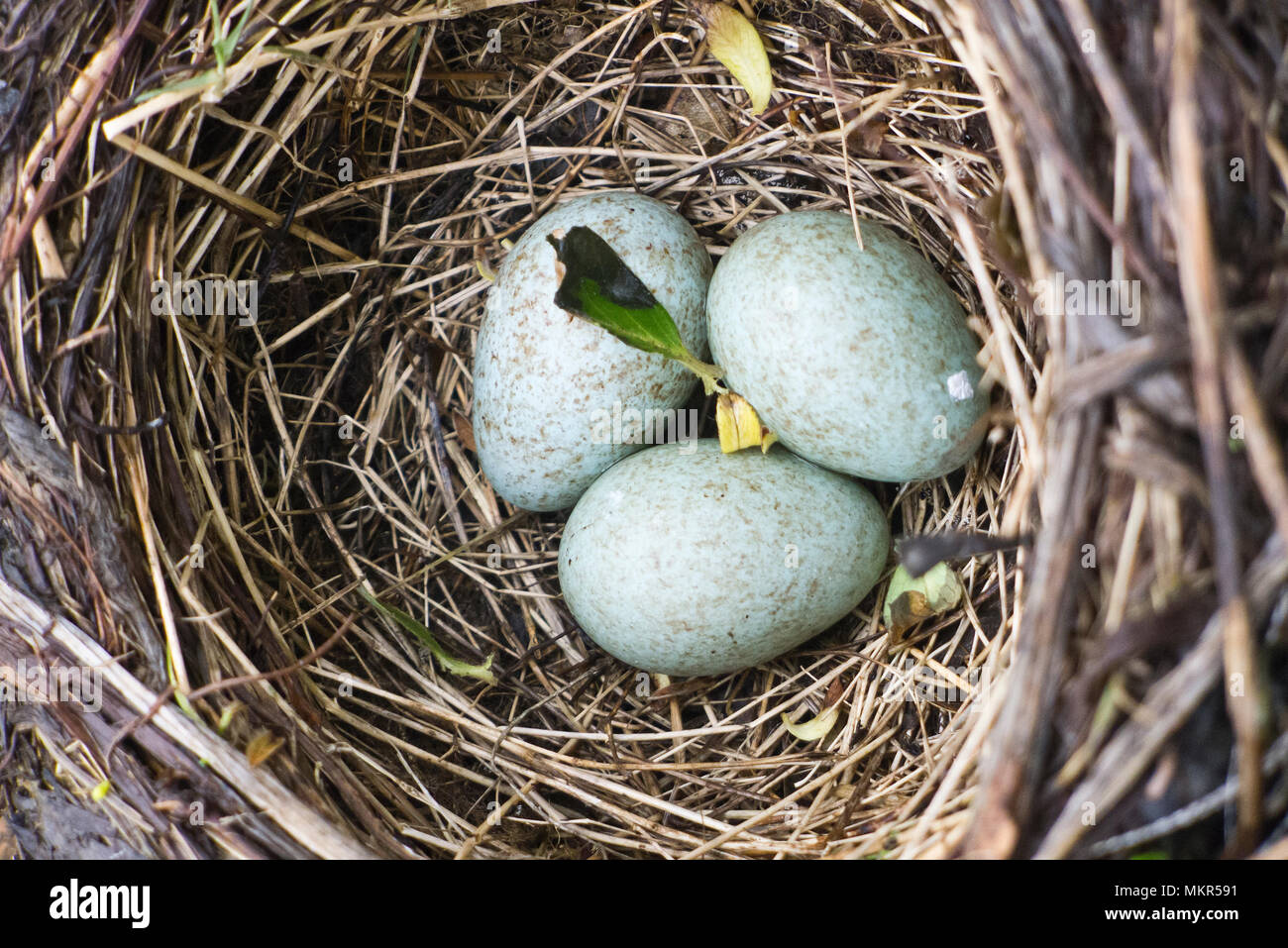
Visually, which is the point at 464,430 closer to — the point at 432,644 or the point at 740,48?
the point at 432,644

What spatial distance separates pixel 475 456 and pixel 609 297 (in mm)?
446

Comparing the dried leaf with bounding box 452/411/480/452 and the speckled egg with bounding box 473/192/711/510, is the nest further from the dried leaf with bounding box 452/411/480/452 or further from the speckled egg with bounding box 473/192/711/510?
the speckled egg with bounding box 473/192/711/510

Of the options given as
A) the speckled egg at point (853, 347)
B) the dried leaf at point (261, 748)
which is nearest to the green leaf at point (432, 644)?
the dried leaf at point (261, 748)

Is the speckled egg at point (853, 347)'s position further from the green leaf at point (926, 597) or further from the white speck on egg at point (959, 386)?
the green leaf at point (926, 597)

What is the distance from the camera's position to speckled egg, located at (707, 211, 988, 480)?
1146 mm

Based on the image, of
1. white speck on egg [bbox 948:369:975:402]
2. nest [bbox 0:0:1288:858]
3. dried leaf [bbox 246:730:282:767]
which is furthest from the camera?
white speck on egg [bbox 948:369:975:402]

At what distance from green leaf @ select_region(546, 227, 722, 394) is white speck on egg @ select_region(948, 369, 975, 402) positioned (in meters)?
0.36

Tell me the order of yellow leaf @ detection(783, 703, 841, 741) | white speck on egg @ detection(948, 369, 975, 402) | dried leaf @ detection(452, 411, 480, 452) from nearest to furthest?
white speck on egg @ detection(948, 369, 975, 402) → yellow leaf @ detection(783, 703, 841, 741) → dried leaf @ detection(452, 411, 480, 452)

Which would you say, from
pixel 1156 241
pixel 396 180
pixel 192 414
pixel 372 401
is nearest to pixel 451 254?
pixel 396 180

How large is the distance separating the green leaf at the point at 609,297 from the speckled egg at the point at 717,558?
17 centimetres

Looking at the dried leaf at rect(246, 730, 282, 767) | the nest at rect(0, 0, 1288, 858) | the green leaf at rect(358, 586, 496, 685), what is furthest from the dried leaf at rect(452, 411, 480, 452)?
the dried leaf at rect(246, 730, 282, 767)

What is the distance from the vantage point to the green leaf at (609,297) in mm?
1230
